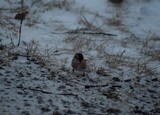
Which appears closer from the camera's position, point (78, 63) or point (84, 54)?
point (78, 63)

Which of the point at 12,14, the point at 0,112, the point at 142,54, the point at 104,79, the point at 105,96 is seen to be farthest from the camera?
the point at 12,14

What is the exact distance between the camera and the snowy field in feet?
10.5

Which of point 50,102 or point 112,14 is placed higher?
point 112,14

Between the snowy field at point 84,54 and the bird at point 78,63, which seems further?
the bird at point 78,63

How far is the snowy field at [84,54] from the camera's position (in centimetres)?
320

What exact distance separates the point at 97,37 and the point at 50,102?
7.27 ft

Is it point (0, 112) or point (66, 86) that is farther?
point (66, 86)

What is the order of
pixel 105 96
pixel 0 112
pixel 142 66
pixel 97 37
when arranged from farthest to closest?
pixel 97 37 → pixel 142 66 → pixel 105 96 → pixel 0 112

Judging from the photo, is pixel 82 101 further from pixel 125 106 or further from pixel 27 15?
pixel 27 15

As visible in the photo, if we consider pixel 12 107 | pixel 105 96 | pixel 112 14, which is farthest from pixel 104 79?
pixel 112 14

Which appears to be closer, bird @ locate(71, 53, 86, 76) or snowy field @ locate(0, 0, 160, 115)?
snowy field @ locate(0, 0, 160, 115)

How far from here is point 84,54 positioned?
4.53m

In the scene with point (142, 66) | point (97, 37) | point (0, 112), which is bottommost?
point (0, 112)

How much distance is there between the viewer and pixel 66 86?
352 cm
